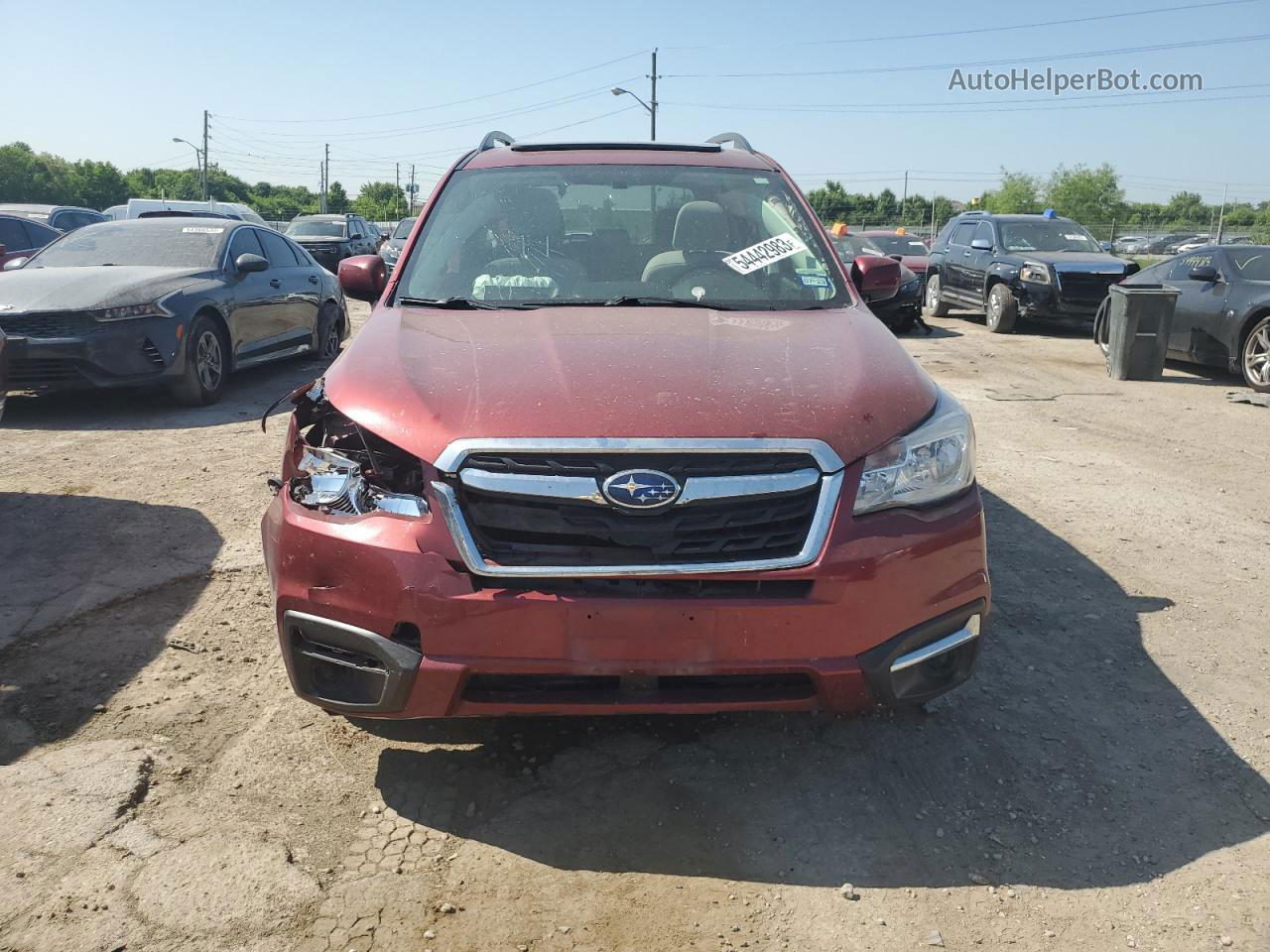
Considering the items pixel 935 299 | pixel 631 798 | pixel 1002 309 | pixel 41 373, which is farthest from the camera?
pixel 935 299

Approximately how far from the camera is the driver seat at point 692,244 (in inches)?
156

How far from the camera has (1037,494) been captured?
6.29 metres

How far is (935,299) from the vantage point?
59.6 ft

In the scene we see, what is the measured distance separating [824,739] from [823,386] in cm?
115

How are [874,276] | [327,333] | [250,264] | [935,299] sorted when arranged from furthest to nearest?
[935,299], [327,333], [250,264], [874,276]

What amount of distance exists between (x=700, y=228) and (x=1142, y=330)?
8.74 m

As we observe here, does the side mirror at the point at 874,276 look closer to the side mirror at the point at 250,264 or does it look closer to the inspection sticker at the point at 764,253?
the inspection sticker at the point at 764,253

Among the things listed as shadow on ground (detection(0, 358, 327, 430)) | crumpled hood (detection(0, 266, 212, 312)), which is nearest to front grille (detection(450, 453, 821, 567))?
shadow on ground (detection(0, 358, 327, 430))

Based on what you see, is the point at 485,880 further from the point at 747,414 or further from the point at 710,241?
the point at 710,241

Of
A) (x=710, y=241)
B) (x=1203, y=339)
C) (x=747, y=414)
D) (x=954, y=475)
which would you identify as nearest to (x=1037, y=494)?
(x=710, y=241)

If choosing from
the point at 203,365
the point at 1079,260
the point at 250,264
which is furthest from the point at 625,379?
the point at 1079,260

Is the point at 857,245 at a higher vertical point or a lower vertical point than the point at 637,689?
higher

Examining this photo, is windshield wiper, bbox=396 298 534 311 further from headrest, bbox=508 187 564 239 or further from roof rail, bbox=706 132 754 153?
roof rail, bbox=706 132 754 153

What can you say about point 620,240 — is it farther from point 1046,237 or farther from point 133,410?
point 1046,237
